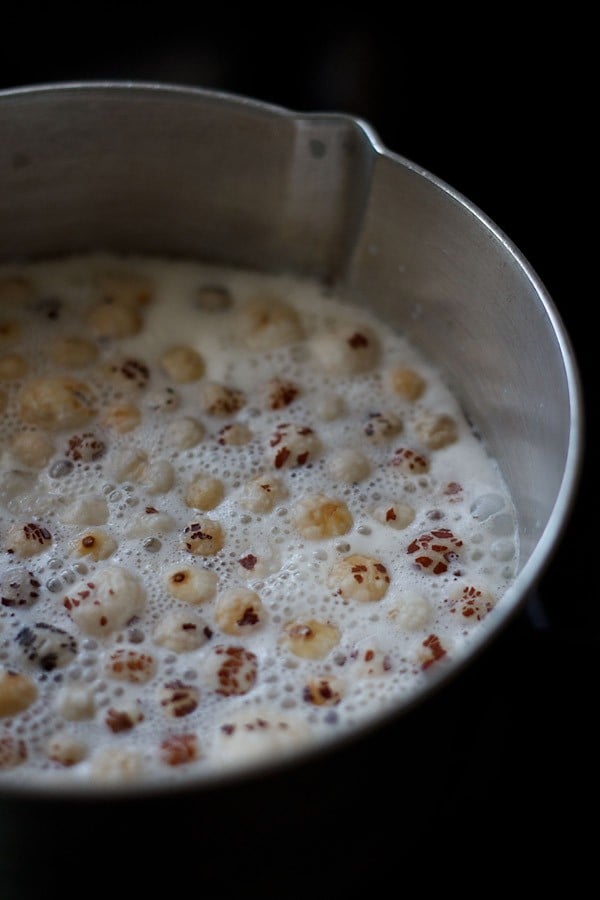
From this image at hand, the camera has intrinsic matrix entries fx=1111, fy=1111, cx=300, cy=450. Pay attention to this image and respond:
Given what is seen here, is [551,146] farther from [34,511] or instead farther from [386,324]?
[34,511]

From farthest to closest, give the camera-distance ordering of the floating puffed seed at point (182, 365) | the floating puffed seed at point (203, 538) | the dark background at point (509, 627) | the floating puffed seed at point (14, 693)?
the floating puffed seed at point (182, 365) → the floating puffed seed at point (203, 538) → the floating puffed seed at point (14, 693) → the dark background at point (509, 627)

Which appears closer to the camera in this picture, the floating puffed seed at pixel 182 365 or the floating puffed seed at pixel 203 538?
the floating puffed seed at pixel 203 538

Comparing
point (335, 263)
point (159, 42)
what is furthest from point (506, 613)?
point (159, 42)

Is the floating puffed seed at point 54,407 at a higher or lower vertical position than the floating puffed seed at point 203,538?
higher

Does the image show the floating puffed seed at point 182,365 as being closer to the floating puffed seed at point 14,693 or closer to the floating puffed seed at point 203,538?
the floating puffed seed at point 203,538

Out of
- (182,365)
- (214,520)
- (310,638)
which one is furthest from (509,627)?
(182,365)

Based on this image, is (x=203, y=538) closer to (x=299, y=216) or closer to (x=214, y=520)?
(x=214, y=520)

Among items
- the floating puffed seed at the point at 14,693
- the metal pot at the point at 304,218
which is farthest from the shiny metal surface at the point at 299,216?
the floating puffed seed at the point at 14,693
